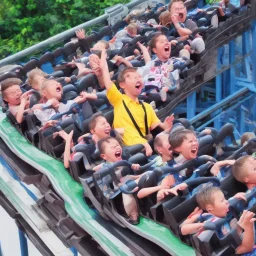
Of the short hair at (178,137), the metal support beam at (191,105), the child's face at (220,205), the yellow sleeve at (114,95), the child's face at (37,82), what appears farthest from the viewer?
the metal support beam at (191,105)

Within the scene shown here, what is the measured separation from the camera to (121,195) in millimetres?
5309

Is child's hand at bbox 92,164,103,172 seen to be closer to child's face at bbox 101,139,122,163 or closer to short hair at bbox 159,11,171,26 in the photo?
child's face at bbox 101,139,122,163

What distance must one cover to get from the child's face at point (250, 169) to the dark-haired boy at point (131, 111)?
4.47ft

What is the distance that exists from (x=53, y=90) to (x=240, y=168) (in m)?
2.30

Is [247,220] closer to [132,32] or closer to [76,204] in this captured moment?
[76,204]

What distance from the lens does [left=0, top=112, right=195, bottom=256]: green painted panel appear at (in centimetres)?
485

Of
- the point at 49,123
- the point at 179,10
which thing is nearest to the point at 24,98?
the point at 49,123

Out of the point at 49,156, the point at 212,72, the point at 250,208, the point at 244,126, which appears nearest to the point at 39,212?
the point at 49,156

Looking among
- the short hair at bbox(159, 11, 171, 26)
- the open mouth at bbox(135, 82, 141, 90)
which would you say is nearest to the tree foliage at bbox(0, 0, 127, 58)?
the short hair at bbox(159, 11, 171, 26)

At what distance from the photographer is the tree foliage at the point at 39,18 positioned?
17.5 meters

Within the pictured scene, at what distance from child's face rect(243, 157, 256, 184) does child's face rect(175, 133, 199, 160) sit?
1.64 feet

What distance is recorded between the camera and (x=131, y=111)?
20.2ft

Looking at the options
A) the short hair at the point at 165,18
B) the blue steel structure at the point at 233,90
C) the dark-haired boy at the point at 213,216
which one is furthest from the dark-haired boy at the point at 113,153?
the blue steel structure at the point at 233,90

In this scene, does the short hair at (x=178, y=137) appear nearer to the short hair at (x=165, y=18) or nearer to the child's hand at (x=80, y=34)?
the short hair at (x=165, y=18)
